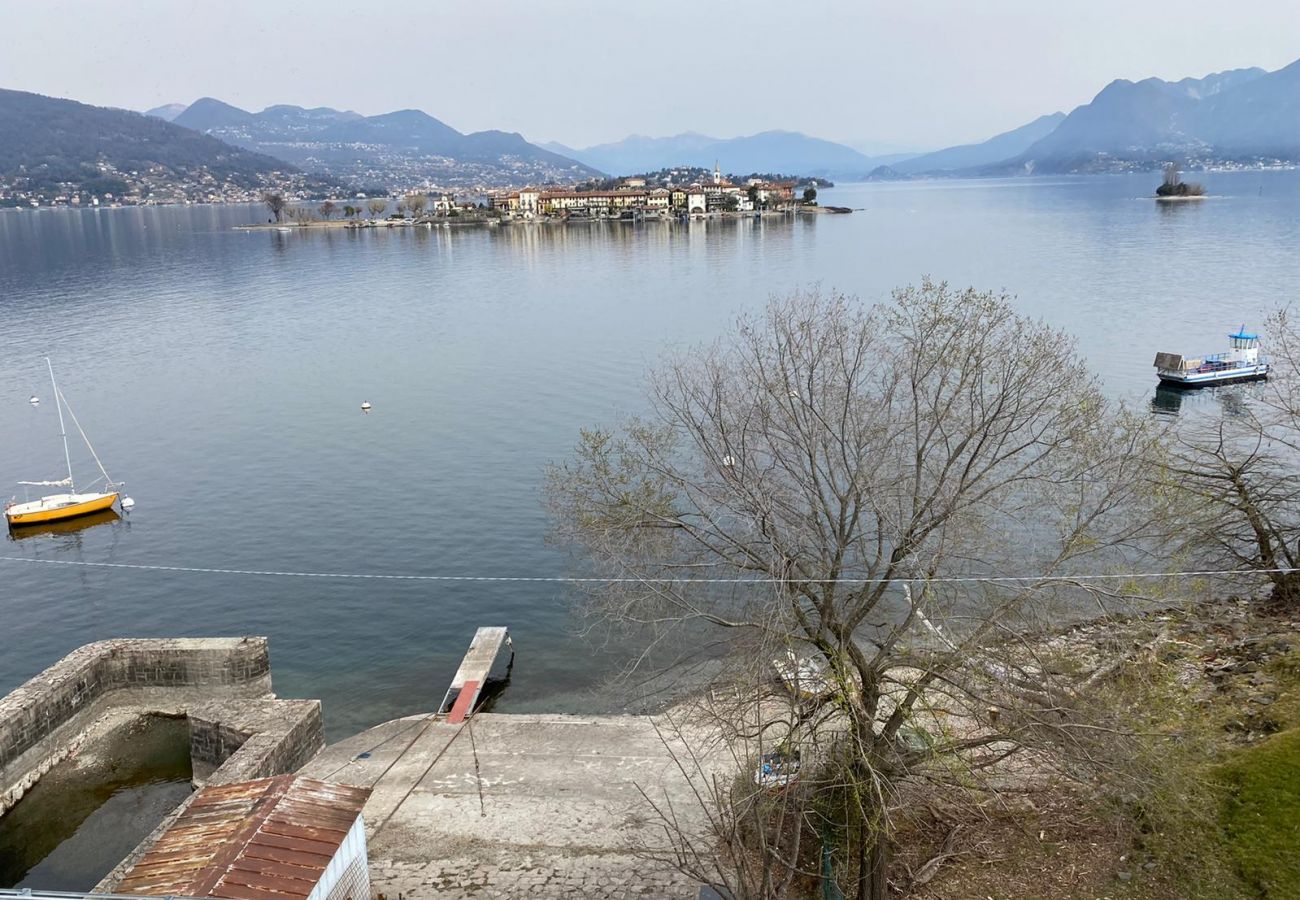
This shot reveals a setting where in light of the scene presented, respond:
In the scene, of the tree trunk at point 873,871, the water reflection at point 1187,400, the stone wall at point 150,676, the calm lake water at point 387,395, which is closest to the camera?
the tree trunk at point 873,871

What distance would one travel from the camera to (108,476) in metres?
40.7

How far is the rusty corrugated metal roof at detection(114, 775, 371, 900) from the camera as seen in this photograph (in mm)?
11156

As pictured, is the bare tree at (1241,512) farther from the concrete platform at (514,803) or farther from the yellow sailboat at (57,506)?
the yellow sailboat at (57,506)

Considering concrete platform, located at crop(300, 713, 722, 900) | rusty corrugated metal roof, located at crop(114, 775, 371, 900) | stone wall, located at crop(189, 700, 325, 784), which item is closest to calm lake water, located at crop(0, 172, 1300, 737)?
stone wall, located at crop(189, 700, 325, 784)

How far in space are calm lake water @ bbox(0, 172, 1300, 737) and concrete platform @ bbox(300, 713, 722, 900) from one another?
355cm

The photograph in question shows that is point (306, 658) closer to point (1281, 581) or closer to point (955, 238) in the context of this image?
point (1281, 581)

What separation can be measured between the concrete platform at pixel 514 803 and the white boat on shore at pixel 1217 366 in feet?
135

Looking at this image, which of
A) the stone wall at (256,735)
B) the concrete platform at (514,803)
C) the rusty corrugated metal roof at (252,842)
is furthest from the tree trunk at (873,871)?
the stone wall at (256,735)

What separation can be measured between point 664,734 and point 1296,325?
54015 millimetres

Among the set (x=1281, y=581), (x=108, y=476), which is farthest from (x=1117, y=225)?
(x=108, y=476)

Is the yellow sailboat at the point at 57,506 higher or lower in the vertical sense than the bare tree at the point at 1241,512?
lower

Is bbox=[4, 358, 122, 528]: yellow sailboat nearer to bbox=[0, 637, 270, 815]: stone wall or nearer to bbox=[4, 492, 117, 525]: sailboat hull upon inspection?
bbox=[4, 492, 117, 525]: sailboat hull

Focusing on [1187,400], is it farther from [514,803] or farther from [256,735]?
[256,735]

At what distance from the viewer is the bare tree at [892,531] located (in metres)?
12.6
